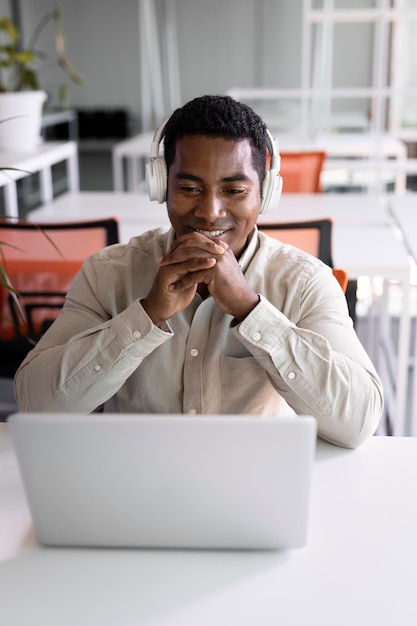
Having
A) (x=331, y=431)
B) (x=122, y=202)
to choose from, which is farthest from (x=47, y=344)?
(x=122, y=202)

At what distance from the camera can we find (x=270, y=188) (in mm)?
1349

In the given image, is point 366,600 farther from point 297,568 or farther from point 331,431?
point 331,431

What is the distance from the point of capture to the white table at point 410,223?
232 cm

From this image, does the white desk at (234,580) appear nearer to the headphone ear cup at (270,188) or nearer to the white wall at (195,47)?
the headphone ear cup at (270,188)

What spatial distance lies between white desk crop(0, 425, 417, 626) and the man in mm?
245

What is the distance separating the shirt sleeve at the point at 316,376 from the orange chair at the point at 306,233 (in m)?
0.92

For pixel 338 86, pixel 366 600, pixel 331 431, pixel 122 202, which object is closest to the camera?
pixel 366 600

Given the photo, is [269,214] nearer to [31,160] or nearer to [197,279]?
[31,160]

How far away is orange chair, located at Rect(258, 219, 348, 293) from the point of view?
2078 mm

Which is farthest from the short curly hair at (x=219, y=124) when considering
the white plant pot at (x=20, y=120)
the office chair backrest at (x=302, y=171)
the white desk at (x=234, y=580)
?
the office chair backrest at (x=302, y=171)

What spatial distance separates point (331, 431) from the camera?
1.15 meters

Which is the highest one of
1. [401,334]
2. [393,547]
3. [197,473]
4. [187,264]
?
[187,264]

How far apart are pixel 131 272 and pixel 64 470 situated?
0.62 m

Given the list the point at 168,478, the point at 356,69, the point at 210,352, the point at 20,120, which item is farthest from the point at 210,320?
the point at 356,69
